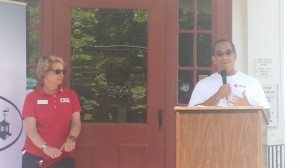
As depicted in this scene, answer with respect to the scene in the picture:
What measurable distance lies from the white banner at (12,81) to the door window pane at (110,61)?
0.79 metres

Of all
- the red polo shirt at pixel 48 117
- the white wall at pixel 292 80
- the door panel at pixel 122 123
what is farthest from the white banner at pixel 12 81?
the white wall at pixel 292 80

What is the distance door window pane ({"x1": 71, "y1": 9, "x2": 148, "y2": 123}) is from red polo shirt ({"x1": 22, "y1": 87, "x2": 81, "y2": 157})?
898mm

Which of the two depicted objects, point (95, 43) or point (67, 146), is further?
point (95, 43)

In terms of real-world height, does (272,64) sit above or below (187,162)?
above

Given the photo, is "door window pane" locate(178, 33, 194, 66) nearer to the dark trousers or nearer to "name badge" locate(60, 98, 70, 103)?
"name badge" locate(60, 98, 70, 103)

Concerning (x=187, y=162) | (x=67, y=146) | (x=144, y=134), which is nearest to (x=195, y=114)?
(x=187, y=162)

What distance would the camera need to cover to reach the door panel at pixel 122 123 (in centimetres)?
547

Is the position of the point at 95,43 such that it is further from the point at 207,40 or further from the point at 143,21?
the point at 207,40

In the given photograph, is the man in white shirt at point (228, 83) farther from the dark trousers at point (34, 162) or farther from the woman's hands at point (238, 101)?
the dark trousers at point (34, 162)

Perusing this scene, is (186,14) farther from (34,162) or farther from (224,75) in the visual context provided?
(34,162)

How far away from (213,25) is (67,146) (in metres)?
2.15

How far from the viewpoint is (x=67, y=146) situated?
4.46 meters

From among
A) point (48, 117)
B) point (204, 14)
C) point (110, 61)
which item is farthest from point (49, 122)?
point (204, 14)

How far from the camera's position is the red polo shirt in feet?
14.9
